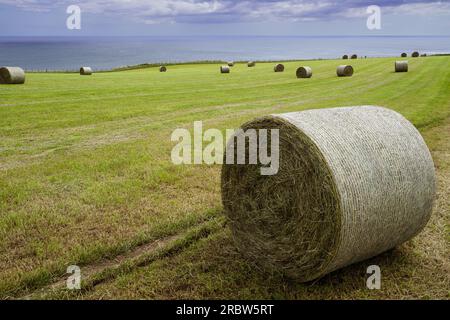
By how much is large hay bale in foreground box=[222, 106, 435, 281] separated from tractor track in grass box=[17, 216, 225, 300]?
0.88m

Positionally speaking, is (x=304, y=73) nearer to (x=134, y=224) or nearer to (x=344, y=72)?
(x=344, y=72)

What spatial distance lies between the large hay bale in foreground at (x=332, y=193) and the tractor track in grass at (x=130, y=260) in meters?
0.88

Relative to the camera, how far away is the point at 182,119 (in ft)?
58.0

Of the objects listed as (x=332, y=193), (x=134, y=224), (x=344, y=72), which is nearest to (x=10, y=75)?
(x=344, y=72)

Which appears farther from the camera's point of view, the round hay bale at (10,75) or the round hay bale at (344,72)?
the round hay bale at (344,72)

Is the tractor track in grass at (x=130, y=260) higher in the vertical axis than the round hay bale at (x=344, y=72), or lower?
lower

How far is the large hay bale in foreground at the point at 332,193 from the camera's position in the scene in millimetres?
5238

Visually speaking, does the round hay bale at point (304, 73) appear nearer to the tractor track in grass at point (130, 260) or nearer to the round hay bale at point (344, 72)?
the round hay bale at point (344, 72)

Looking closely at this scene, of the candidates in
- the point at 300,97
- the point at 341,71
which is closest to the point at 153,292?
the point at 300,97

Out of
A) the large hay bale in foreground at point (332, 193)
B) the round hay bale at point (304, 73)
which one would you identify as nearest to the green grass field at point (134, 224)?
the large hay bale in foreground at point (332, 193)

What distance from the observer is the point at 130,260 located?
6.22 meters
